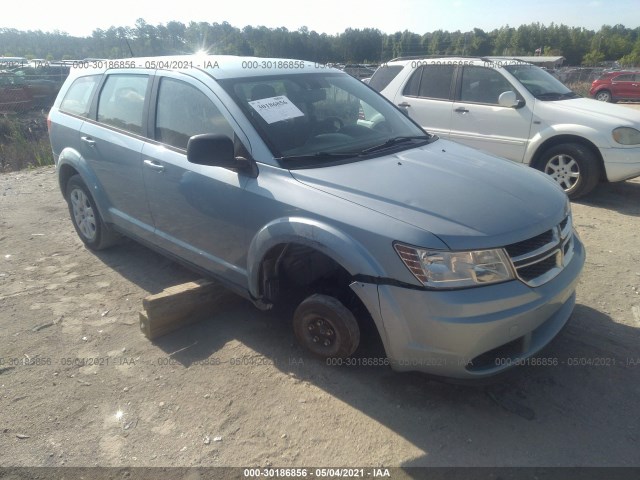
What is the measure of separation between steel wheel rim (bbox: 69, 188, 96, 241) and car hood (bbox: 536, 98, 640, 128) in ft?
17.8

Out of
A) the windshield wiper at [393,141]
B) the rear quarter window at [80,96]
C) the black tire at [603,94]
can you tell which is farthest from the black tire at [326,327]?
the black tire at [603,94]

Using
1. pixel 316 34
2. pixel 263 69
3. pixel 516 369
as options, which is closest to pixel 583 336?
pixel 516 369

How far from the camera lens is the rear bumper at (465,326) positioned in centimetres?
236

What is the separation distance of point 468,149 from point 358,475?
2.42 m

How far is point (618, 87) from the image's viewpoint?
2286 cm

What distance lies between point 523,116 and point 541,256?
438 cm

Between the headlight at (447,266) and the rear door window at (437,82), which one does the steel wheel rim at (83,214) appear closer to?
the headlight at (447,266)

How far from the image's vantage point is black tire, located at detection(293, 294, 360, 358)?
283 cm

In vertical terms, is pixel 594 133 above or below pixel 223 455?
above

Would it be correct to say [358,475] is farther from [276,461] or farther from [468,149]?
[468,149]

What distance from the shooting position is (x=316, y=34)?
24.8 metres

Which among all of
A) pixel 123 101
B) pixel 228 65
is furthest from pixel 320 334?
pixel 123 101

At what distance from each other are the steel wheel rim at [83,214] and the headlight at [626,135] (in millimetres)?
5943

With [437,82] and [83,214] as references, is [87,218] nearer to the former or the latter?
[83,214]
